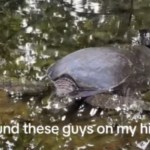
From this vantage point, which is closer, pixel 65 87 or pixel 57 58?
pixel 65 87

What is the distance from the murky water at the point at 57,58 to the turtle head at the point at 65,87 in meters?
0.02

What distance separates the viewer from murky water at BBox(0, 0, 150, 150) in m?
1.01

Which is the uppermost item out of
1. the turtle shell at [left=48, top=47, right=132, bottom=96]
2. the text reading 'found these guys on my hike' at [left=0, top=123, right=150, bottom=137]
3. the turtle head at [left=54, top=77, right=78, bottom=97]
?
the turtle shell at [left=48, top=47, right=132, bottom=96]

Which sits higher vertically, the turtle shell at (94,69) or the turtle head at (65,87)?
the turtle shell at (94,69)

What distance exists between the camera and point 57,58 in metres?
1.18

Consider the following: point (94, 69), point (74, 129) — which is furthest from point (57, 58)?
point (74, 129)

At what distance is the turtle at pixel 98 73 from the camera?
1076 mm

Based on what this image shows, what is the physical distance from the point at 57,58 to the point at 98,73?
0.14 metres

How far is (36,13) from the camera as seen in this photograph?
1.31 m

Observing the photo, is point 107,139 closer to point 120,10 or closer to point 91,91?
point 91,91

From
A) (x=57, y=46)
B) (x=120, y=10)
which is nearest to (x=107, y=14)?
(x=120, y=10)

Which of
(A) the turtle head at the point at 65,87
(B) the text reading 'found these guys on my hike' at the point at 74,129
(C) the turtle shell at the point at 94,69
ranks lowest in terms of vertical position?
(B) the text reading 'found these guys on my hike' at the point at 74,129

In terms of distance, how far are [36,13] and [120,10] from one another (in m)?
0.24

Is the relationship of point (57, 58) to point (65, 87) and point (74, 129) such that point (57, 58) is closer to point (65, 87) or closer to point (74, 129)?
point (65, 87)
